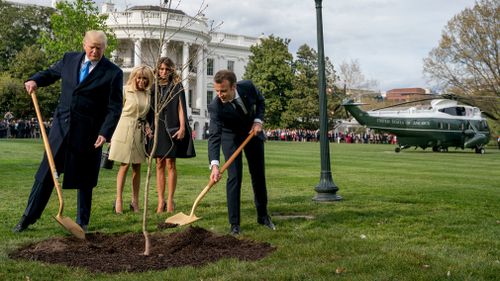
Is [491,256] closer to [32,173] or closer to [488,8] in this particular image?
[32,173]

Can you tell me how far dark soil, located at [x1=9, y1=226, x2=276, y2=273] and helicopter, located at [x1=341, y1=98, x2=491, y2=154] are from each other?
30291 millimetres

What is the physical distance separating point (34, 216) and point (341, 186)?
23.7 feet

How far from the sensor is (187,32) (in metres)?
73.1

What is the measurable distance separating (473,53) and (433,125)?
1330 cm

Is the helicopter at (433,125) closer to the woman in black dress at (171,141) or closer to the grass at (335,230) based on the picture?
the grass at (335,230)

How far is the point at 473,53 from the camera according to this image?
4762 cm

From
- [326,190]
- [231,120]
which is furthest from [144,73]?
[326,190]

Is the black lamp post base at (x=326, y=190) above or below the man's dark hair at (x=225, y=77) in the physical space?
below

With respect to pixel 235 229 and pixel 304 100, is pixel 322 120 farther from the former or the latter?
pixel 304 100

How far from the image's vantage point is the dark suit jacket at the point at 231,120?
21.9 feet

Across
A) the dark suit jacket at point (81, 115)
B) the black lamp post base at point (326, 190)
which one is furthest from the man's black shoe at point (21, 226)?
the black lamp post base at point (326, 190)

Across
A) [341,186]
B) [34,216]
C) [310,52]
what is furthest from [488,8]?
[34,216]

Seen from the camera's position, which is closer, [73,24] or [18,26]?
[73,24]

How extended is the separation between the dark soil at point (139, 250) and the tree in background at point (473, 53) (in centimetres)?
→ 4498
